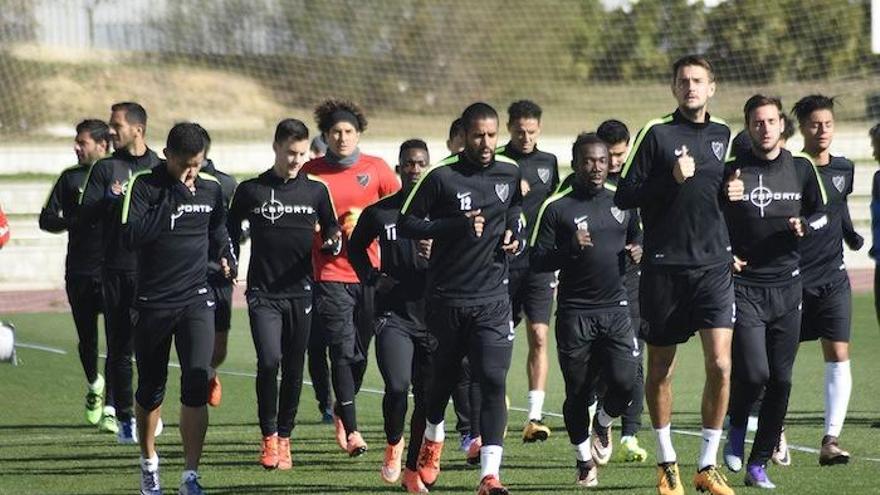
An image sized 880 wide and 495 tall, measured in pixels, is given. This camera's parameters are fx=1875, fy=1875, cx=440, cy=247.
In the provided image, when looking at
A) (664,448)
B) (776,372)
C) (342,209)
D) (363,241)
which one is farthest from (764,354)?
(342,209)

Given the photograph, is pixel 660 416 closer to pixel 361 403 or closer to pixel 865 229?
pixel 361 403

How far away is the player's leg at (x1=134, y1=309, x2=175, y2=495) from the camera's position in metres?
10.1

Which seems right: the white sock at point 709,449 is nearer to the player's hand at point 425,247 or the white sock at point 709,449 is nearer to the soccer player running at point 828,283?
the soccer player running at point 828,283

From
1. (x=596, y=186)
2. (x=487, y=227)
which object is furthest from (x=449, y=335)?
(x=596, y=186)

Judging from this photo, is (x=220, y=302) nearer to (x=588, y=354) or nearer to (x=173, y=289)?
(x=173, y=289)

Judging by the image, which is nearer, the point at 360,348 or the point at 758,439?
the point at 758,439

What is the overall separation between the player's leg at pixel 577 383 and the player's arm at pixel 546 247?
30 centimetres

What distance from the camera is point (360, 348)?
1306 cm

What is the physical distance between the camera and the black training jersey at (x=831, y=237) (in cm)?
1141

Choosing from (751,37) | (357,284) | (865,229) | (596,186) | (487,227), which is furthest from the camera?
(751,37)

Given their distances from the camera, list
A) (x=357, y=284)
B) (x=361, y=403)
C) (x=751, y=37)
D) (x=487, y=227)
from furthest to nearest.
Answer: (x=751, y=37), (x=361, y=403), (x=357, y=284), (x=487, y=227)

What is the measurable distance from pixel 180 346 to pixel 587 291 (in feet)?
7.54

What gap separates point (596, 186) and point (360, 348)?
2.94 m

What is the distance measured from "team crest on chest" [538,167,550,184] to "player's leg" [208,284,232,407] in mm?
2737
